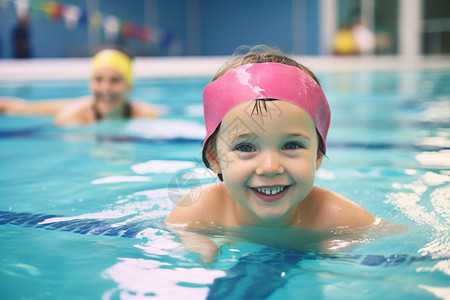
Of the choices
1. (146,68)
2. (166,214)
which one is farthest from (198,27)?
(166,214)

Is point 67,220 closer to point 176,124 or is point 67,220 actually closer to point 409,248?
point 409,248

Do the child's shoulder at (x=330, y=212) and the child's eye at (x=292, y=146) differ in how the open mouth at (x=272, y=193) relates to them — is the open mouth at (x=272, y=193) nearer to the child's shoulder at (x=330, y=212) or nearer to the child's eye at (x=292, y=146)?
the child's eye at (x=292, y=146)

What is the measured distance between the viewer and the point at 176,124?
21.1 feet

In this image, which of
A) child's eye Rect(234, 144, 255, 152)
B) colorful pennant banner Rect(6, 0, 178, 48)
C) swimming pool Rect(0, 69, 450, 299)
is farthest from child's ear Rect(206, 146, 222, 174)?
colorful pennant banner Rect(6, 0, 178, 48)

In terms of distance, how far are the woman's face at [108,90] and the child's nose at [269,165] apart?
4706 millimetres

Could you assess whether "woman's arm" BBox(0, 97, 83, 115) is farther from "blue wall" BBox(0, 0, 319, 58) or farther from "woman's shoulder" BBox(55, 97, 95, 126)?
"blue wall" BBox(0, 0, 319, 58)

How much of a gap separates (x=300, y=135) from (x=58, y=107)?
19.5 feet

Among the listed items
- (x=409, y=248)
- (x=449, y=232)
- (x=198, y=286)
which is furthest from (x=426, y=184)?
(x=198, y=286)

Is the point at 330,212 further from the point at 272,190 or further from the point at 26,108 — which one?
the point at 26,108

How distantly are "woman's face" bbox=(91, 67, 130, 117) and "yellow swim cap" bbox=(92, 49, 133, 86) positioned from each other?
5 centimetres

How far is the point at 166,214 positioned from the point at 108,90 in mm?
3945

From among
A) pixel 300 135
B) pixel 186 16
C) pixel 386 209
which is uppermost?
pixel 186 16

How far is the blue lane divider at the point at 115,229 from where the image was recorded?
200cm

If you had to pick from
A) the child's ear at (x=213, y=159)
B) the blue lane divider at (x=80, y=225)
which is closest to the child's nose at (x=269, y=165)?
the child's ear at (x=213, y=159)
